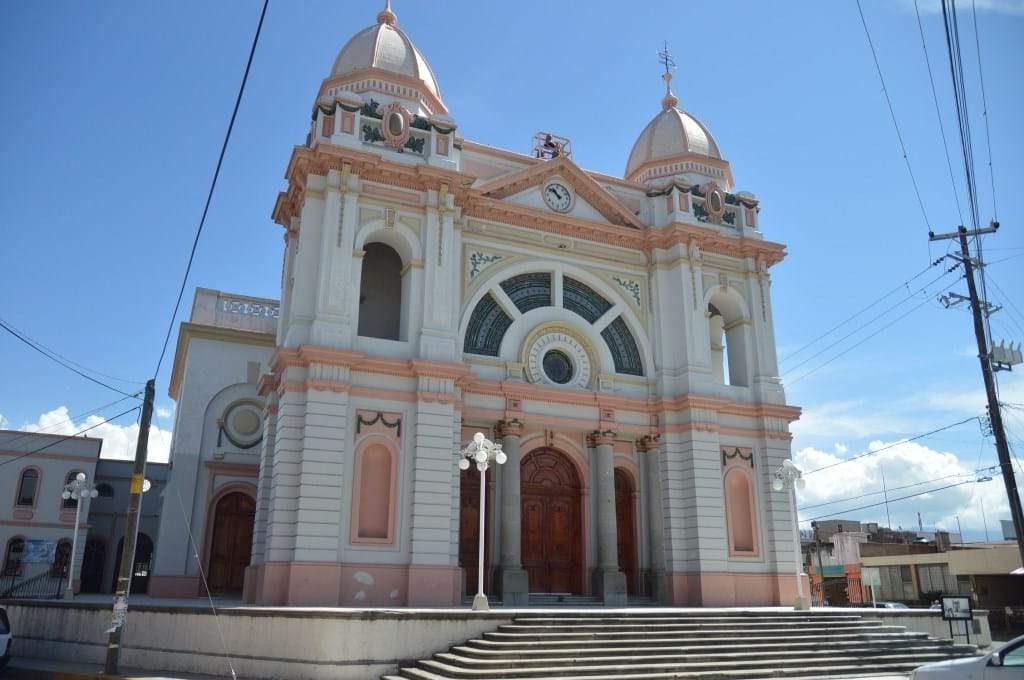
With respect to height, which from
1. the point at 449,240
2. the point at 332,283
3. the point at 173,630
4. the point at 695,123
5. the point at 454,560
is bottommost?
the point at 173,630

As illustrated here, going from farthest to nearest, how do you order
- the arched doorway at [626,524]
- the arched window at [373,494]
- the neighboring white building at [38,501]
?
1. the neighboring white building at [38,501]
2. the arched doorway at [626,524]
3. the arched window at [373,494]

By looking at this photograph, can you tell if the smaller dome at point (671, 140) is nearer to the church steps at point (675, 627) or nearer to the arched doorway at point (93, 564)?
the church steps at point (675, 627)

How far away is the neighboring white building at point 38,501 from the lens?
3128 cm

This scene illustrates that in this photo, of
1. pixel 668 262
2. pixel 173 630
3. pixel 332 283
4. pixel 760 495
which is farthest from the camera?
pixel 668 262

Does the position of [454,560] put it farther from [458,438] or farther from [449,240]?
[449,240]

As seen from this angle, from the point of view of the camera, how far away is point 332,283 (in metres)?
21.1

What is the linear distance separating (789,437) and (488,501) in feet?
32.0

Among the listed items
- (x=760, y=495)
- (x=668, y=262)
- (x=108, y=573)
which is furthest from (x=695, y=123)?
(x=108, y=573)

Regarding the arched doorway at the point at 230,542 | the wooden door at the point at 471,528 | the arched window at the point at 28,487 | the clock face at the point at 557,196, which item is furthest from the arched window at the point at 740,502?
the arched window at the point at 28,487

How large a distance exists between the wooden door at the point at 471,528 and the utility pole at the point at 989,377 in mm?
12855

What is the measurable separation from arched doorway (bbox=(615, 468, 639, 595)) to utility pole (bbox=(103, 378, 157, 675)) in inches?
535

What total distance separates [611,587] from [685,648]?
6555mm

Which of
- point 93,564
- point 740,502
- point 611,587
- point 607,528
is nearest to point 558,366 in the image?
point 607,528

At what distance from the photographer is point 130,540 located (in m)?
15.7
